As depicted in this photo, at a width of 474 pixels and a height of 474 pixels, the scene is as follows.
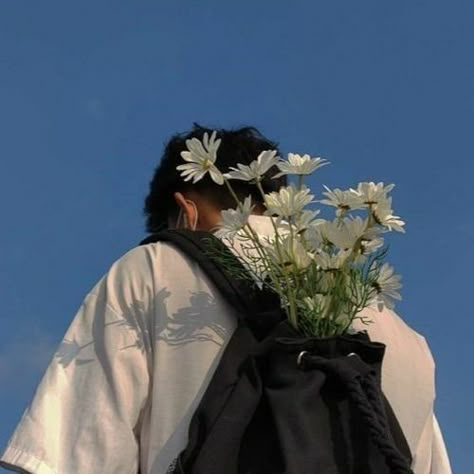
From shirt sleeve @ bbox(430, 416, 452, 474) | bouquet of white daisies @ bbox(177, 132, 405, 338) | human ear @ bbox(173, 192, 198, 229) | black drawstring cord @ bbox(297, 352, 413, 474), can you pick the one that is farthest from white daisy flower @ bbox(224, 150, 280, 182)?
shirt sleeve @ bbox(430, 416, 452, 474)

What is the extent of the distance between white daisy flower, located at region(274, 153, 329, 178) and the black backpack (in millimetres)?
360

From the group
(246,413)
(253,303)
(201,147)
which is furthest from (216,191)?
(246,413)

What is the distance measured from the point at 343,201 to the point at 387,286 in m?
0.24

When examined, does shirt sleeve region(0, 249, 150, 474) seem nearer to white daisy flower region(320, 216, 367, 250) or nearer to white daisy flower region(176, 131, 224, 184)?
white daisy flower region(176, 131, 224, 184)

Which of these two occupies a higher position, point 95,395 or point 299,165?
point 299,165

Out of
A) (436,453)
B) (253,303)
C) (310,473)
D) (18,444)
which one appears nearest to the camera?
(310,473)

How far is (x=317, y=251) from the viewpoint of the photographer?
2.82 meters

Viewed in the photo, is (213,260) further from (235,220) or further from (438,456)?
(438,456)

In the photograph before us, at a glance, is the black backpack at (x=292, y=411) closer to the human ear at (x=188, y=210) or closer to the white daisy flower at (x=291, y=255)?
the white daisy flower at (x=291, y=255)

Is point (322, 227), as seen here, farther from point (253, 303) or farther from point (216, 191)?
point (216, 191)

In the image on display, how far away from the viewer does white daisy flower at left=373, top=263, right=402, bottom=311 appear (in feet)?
9.36

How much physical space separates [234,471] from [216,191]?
3.22 feet

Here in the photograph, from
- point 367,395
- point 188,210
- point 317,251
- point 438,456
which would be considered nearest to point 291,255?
point 317,251

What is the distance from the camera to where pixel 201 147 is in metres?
2.93
